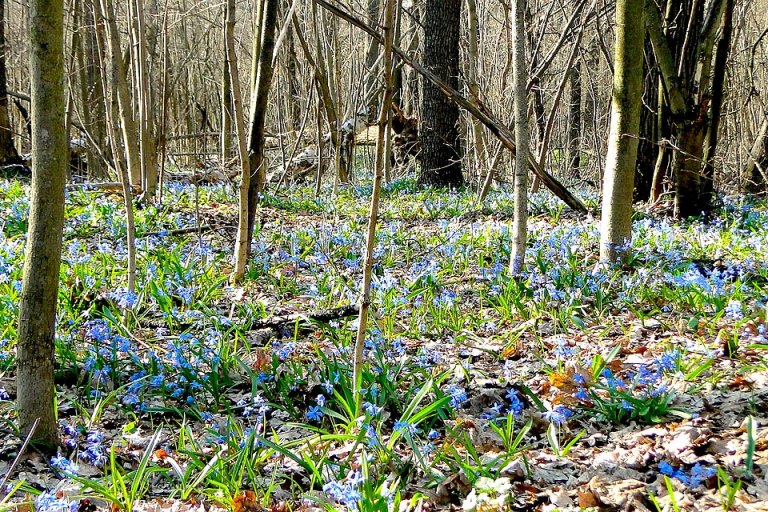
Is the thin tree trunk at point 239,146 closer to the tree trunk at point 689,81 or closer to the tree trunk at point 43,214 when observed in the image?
the tree trunk at point 43,214

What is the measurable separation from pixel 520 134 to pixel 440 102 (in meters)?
6.39

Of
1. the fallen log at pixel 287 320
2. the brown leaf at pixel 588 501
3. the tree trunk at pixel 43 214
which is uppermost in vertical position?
the tree trunk at pixel 43 214

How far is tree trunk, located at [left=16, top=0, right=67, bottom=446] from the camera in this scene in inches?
79.0

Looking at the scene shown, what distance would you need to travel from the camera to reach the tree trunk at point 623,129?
4.11 meters

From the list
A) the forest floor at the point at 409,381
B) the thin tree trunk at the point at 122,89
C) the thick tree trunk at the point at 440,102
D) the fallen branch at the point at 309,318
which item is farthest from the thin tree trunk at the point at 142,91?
the thick tree trunk at the point at 440,102

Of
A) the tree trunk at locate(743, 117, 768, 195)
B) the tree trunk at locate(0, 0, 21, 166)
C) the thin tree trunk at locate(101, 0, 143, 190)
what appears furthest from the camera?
the tree trunk at locate(0, 0, 21, 166)

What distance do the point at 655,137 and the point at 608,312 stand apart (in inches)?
147

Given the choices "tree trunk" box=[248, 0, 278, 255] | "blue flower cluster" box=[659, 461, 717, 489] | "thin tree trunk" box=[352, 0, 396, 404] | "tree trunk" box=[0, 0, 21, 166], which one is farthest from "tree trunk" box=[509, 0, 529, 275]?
"tree trunk" box=[0, 0, 21, 166]

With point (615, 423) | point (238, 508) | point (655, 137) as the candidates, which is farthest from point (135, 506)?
point (655, 137)

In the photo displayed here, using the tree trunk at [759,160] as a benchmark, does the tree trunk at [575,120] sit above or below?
above

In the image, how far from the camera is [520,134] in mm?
4227

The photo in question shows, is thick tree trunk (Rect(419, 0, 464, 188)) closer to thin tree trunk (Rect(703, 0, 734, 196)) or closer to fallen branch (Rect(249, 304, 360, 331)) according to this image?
thin tree trunk (Rect(703, 0, 734, 196))

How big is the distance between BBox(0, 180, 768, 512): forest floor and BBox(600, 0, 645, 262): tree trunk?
0.30m

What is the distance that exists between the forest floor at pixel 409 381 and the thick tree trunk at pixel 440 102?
16.6ft
